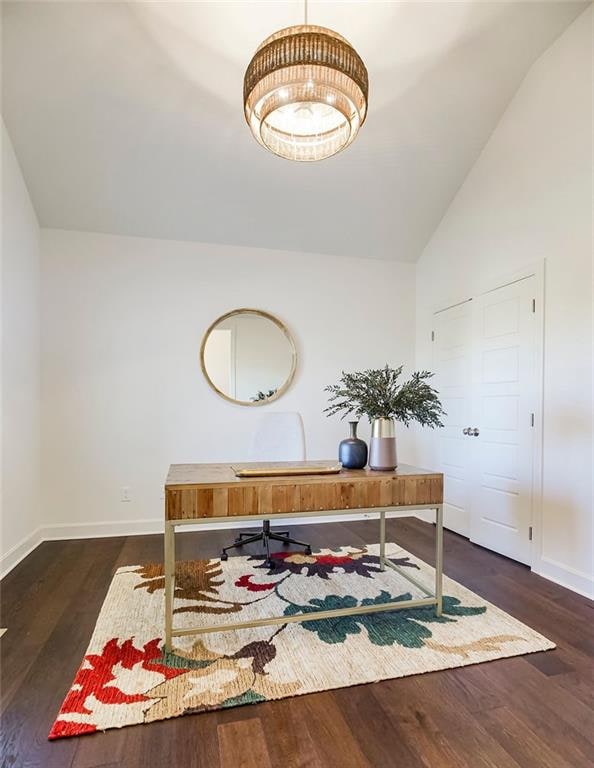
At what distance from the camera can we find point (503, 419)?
3271 mm

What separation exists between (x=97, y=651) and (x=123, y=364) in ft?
7.78

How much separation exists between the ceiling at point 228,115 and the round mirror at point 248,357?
75cm

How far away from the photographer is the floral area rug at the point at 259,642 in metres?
1.61

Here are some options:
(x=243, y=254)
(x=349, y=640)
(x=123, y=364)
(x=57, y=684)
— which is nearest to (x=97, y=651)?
(x=57, y=684)

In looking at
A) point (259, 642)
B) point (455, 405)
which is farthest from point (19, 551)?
point (455, 405)

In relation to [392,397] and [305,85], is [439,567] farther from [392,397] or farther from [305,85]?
[305,85]

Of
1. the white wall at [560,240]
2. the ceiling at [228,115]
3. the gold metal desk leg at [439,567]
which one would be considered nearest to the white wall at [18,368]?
the ceiling at [228,115]

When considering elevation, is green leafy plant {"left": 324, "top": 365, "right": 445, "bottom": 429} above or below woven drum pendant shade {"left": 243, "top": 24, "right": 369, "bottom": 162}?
below

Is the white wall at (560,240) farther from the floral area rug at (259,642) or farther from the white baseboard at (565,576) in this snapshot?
the floral area rug at (259,642)

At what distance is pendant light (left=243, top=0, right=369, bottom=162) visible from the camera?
5.60 feet

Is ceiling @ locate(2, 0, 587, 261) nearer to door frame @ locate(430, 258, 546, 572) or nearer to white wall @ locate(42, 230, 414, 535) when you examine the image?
white wall @ locate(42, 230, 414, 535)

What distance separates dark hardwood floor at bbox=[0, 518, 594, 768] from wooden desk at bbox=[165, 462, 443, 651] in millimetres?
454

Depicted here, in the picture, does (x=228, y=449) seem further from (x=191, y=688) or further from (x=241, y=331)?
(x=191, y=688)

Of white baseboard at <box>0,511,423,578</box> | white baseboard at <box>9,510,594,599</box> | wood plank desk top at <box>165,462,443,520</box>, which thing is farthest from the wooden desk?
white baseboard at <box>0,511,423,578</box>
